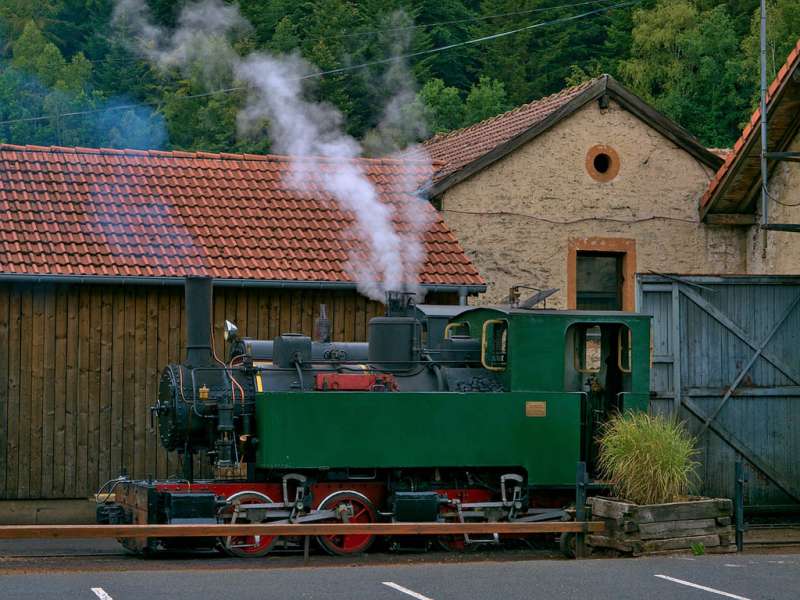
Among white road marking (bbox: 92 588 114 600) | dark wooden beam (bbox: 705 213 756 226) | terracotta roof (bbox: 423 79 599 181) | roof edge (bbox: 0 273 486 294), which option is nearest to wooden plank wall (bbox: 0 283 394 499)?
roof edge (bbox: 0 273 486 294)

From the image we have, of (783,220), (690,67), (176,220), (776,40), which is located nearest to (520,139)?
(783,220)

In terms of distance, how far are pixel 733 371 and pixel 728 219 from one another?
4.18 m

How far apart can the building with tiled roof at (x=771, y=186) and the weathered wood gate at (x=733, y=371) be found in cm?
99

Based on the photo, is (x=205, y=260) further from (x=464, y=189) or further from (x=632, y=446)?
(x=632, y=446)

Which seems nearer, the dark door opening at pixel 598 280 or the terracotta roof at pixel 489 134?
the terracotta roof at pixel 489 134

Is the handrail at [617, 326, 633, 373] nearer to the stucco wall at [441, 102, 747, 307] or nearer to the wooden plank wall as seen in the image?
the wooden plank wall

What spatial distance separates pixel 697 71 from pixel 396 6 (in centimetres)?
2015

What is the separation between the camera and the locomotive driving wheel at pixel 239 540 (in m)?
12.8

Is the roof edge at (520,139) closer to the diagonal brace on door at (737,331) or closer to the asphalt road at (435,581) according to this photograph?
the diagonal brace on door at (737,331)

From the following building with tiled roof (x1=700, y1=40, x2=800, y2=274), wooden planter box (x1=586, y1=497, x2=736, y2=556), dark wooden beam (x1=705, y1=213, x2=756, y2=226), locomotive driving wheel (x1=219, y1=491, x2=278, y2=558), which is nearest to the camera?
wooden planter box (x1=586, y1=497, x2=736, y2=556)

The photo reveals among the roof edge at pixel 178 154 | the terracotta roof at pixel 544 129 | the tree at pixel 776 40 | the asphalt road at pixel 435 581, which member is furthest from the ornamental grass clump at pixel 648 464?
the tree at pixel 776 40

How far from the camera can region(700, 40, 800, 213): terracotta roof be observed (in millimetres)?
16391

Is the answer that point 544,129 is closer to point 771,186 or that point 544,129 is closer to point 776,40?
point 771,186

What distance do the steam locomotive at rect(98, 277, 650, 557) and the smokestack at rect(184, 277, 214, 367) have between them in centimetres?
2
